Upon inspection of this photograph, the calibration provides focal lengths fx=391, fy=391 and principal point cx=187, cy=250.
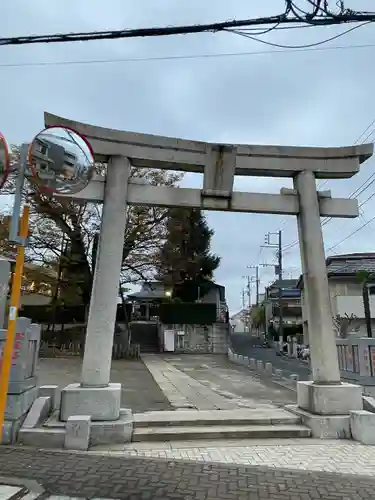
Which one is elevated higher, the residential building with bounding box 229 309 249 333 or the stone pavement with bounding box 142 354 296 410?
the residential building with bounding box 229 309 249 333

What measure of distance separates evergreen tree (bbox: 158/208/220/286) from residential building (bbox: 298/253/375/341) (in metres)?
9.62

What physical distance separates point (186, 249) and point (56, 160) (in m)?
32.1

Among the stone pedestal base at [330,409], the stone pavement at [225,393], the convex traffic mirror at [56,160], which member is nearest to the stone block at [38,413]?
the stone pavement at [225,393]

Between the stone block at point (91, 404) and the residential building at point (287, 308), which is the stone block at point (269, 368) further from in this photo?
the residential building at point (287, 308)

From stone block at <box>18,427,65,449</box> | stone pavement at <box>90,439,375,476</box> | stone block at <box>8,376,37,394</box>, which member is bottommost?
stone pavement at <box>90,439,375,476</box>

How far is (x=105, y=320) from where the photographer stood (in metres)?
6.85

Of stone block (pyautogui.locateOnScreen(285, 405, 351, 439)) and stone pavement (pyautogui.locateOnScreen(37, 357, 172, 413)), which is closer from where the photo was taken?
stone block (pyautogui.locateOnScreen(285, 405, 351, 439))

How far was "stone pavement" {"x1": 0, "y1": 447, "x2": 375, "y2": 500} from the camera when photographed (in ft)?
13.7

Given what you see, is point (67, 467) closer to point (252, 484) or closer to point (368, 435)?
point (252, 484)

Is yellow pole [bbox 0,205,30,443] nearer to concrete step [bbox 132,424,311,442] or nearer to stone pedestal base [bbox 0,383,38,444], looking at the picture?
stone pedestal base [bbox 0,383,38,444]

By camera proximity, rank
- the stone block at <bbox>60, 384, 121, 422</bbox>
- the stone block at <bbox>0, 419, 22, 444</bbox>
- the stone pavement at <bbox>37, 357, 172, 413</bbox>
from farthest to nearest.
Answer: the stone pavement at <bbox>37, 357, 172, 413</bbox> < the stone block at <bbox>60, 384, 121, 422</bbox> < the stone block at <bbox>0, 419, 22, 444</bbox>

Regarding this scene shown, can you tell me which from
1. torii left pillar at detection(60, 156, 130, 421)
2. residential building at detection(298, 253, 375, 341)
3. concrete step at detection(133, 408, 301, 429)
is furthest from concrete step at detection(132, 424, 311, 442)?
residential building at detection(298, 253, 375, 341)

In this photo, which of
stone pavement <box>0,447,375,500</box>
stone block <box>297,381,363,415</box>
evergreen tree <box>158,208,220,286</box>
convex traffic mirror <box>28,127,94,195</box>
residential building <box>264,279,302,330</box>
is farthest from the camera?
residential building <box>264,279,302,330</box>

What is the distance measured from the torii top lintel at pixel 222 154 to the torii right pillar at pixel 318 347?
1.24 ft
